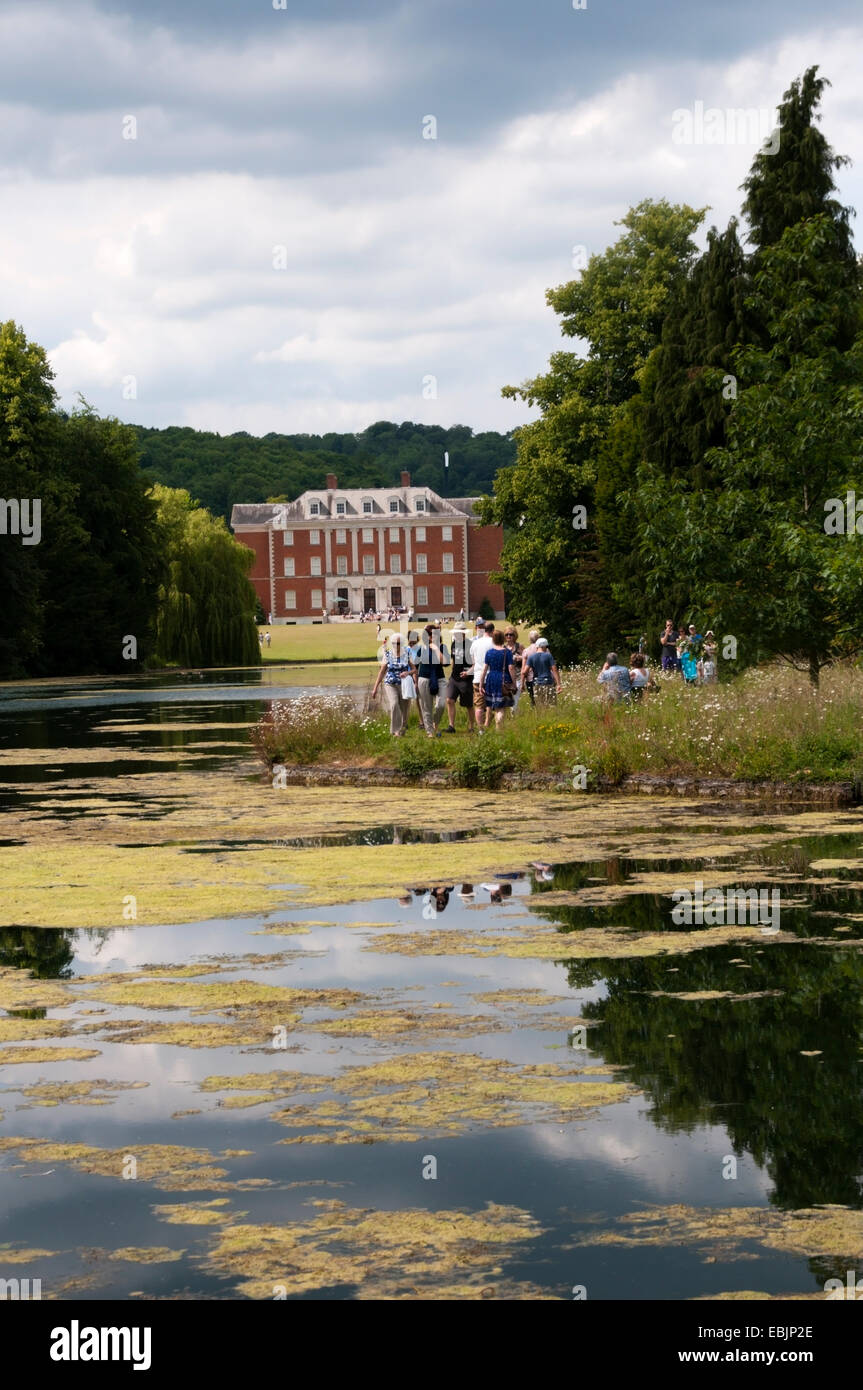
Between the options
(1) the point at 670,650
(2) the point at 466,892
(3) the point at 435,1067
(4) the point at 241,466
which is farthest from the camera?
(4) the point at 241,466

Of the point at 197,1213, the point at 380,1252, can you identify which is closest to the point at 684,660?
the point at 197,1213

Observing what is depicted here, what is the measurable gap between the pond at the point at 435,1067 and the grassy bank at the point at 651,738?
3.37 m

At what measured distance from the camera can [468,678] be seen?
28016 millimetres

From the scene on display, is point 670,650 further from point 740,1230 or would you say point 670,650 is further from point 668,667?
point 740,1230

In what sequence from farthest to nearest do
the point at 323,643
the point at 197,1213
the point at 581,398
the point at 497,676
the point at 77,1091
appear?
1. the point at 323,643
2. the point at 581,398
3. the point at 497,676
4. the point at 77,1091
5. the point at 197,1213

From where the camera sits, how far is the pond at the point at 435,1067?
5.27 m

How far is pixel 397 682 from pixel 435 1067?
1756 centimetres

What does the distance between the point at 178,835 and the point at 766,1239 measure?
11773 mm

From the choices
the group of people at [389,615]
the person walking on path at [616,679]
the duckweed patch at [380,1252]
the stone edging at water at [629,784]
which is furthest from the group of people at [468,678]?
the group of people at [389,615]

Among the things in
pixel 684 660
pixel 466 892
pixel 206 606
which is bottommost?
pixel 466 892

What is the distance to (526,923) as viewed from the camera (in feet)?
36.0

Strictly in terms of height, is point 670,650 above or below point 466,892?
above

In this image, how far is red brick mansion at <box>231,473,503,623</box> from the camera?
151 m
